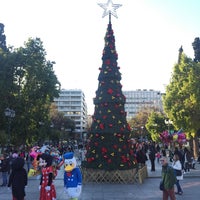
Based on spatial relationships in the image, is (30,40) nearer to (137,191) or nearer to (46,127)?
(46,127)

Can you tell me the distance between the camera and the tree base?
16.9m

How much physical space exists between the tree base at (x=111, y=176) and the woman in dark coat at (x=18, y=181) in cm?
749

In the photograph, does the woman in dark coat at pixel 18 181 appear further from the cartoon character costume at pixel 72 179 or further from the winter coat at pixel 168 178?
the winter coat at pixel 168 178

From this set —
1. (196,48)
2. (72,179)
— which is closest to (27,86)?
(196,48)

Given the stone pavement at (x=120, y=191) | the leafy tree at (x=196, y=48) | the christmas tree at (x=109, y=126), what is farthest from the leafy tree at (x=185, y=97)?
the stone pavement at (x=120, y=191)

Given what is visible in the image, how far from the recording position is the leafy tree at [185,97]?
33.2 m

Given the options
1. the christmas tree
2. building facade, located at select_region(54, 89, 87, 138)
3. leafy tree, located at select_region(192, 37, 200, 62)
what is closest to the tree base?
the christmas tree

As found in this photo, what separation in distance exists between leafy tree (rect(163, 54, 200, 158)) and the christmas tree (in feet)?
53.4

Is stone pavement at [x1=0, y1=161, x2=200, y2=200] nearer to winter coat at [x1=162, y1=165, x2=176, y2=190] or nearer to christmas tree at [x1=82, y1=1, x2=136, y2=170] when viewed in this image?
christmas tree at [x1=82, y1=1, x2=136, y2=170]

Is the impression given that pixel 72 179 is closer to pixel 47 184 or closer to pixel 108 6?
pixel 47 184

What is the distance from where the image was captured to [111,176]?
55.8ft

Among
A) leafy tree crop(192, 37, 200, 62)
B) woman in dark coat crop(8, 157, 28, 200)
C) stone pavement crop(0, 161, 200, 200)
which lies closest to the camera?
woman in dark coat crop(8, 157, 28, 200)

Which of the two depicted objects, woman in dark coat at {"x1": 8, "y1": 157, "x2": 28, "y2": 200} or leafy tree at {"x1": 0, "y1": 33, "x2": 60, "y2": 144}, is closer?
woman in dark coat at {"x1": 8, "y1": 157, "x2": 28, "y2": 200}

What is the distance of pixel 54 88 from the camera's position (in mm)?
37375
